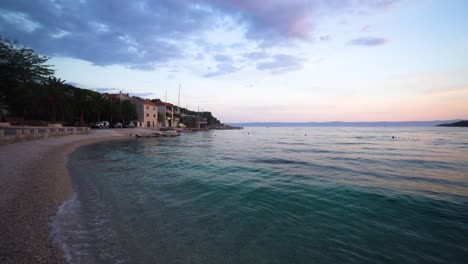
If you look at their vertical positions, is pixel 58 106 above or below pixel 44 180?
above

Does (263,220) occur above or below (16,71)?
below

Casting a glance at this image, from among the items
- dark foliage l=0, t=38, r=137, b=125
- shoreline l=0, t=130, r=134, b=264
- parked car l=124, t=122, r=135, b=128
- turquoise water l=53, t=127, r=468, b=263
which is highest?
dark foliage l=0, t=38, r=137, b=125

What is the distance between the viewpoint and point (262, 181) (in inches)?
510

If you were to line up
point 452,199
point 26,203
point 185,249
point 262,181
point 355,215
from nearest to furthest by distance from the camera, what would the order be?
1. point 185,249
2. point 26,203
3. point 355,215
4. point 452,199
5. point 262,181

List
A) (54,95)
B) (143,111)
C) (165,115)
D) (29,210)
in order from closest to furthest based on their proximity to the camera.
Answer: (29,210)
(54,95)
(143,111)
(165,115)

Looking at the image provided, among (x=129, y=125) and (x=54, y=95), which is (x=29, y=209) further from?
(x=129, y=125)

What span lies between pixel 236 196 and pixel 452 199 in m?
9.68

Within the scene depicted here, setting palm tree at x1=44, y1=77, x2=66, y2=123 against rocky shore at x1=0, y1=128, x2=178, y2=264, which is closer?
rocky shore at x1=0, y1=128, x2=178, y2=264

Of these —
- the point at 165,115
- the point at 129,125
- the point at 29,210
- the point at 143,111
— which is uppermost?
the point at 143,111

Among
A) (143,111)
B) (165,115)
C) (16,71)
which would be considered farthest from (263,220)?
(165,115)

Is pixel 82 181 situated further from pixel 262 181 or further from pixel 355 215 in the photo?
pixel 355 215

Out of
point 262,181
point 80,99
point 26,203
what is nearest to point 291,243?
point 262,181

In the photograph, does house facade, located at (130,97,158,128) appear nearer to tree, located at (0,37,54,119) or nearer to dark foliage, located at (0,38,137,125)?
dark foliage, located at (0,38,137,125)

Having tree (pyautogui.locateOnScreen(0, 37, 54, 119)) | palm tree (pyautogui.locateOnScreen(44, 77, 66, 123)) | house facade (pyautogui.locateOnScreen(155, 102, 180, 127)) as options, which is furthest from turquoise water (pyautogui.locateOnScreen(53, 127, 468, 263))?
house facade (pyautogui.locateOnScreen(155, 102, 180, 127))
